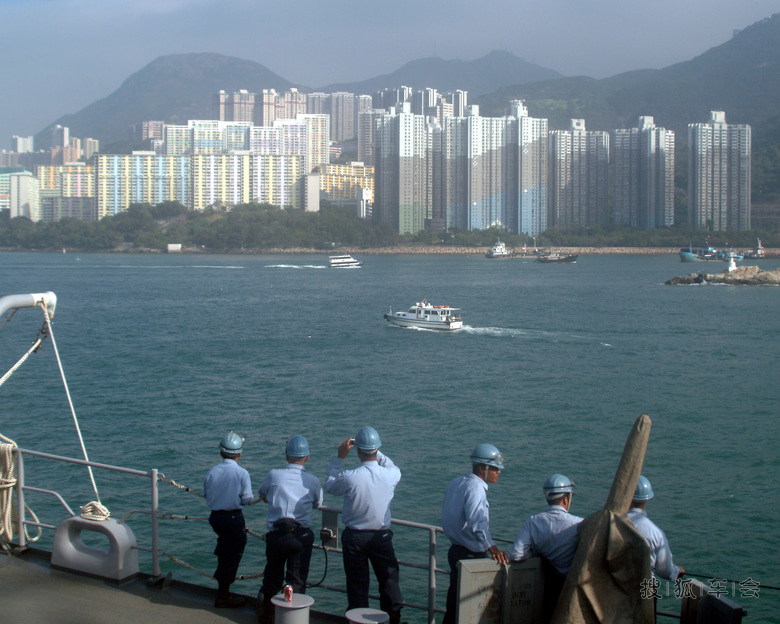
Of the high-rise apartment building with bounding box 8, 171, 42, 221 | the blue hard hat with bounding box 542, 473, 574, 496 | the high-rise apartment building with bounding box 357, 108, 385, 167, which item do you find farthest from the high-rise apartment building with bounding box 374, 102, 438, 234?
the blue hard hat with bounding box 542, 473, 574, 496

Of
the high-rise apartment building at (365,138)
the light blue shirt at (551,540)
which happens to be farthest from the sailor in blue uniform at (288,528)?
the high-rise apartment building at (365,138)

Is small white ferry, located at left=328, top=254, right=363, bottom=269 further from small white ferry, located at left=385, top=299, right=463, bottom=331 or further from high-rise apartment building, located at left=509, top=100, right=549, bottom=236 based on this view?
high-rise apartment building, located at left=509, top=100, right=549, bottom=236

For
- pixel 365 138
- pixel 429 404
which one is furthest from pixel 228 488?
pixel 365 138

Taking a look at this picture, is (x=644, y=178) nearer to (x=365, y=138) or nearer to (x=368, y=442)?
(x=365, y=138)

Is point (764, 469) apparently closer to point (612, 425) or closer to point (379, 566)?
point (612, 425)

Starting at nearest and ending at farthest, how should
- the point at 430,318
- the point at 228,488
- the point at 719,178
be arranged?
1. the point at 228,488
2. the point at 430,318
3. the point at 719,178

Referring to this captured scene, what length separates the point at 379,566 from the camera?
149 inches

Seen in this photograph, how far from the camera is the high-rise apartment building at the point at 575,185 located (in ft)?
396

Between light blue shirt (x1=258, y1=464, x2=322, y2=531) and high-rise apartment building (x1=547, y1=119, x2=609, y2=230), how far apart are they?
119 metres

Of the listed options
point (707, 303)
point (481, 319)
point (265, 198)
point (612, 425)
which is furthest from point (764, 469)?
point (265, 198)

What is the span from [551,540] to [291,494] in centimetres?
121

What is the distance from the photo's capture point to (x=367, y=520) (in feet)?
12.2

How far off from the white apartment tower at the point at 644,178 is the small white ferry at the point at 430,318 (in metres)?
91.9

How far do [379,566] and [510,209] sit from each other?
385 feet
